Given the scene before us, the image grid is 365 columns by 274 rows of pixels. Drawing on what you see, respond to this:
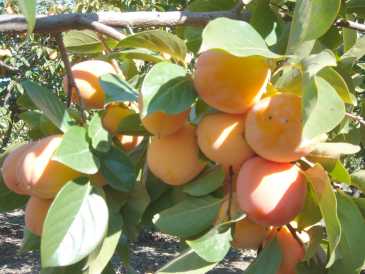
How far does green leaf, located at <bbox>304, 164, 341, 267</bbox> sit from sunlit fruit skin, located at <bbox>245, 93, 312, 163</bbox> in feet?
0.10

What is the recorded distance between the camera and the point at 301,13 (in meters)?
0.64

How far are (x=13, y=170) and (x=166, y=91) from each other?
289 mm

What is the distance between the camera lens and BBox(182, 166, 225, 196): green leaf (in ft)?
2.37

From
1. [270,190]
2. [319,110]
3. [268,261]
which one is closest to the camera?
[319,110]

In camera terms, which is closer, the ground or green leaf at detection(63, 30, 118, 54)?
green leaf at detection(63, 30, 118, 54)

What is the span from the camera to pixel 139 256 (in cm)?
726

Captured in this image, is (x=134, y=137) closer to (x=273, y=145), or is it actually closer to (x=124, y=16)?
(x=124, y=16)

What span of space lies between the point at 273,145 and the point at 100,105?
35 cm

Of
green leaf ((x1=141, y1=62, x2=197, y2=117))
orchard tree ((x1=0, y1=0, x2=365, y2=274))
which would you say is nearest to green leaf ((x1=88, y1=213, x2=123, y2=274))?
orchard tree ((x1=0, y1=0, x2=365, y2=274))

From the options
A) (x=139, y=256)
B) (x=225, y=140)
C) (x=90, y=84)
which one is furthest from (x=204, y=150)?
(x=139, y=256)

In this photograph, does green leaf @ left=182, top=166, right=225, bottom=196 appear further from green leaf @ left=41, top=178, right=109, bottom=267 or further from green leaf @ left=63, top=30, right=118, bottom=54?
green leaf @ left=63, top=30, right=118, bottom=54

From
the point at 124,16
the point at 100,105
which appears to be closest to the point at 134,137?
the point at 100,105

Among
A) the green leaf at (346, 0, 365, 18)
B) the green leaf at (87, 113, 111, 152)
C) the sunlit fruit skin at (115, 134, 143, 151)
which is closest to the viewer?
the green leaf at (87, 113, 111, 152)

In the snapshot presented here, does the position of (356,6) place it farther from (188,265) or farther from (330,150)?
(188,265)
